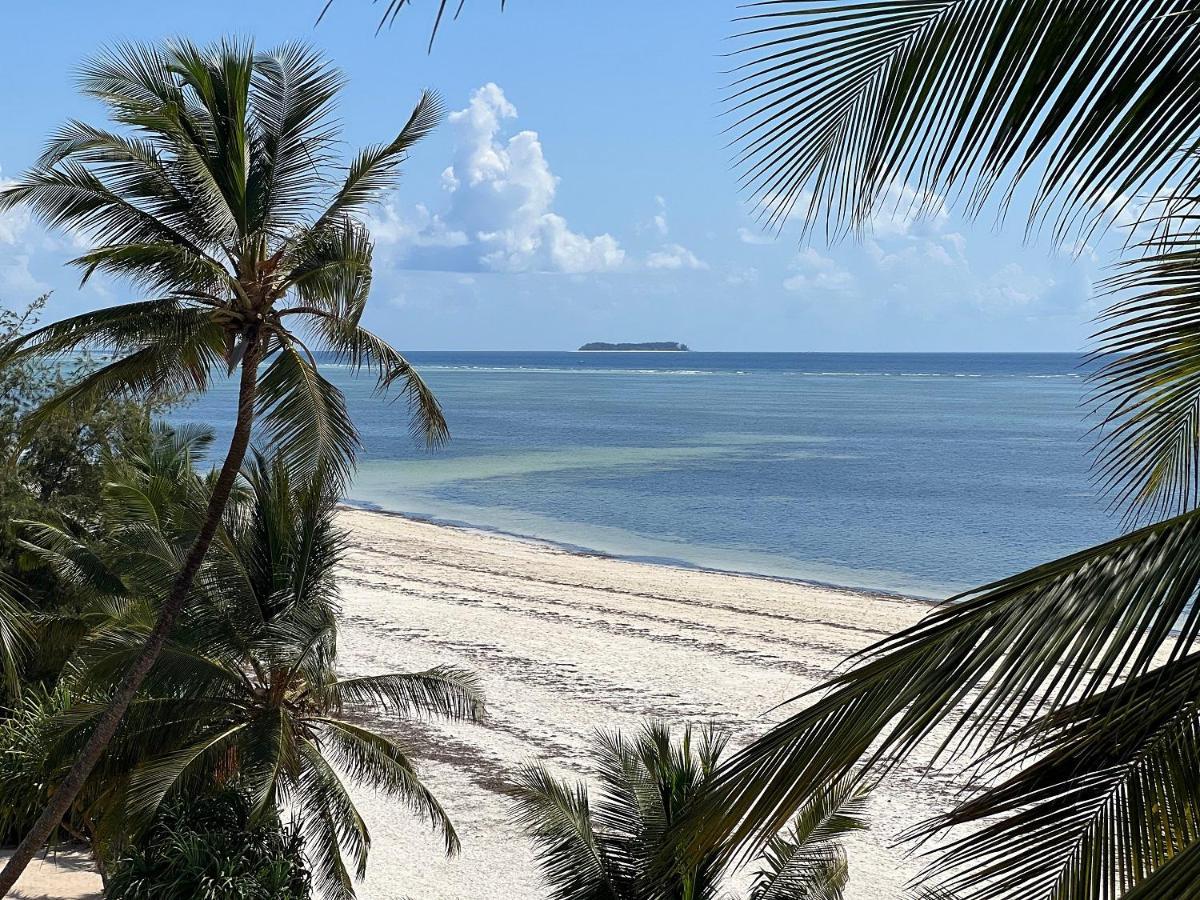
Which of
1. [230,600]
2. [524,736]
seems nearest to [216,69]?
[230,600]

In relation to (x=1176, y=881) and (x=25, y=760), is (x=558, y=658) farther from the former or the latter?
(x=1176, y=881)

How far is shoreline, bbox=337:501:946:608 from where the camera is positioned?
32688 mm

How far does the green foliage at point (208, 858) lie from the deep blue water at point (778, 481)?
83.7ft

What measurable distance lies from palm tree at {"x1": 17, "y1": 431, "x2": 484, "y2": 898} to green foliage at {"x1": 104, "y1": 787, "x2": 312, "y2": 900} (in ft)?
0.83

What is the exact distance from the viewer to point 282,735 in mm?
10922

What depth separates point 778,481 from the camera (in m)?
56.1

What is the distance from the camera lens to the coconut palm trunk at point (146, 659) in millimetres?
10109

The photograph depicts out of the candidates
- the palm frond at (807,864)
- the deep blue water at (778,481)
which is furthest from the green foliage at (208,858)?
the deep blue water at (778,481)

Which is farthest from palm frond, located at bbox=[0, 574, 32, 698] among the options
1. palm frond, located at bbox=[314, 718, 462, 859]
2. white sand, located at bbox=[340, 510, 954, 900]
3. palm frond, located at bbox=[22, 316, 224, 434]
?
white sand, located at bbox=[340, 510, 954, 900]

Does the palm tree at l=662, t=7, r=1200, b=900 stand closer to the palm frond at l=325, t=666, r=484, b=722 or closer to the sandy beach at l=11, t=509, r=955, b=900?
the palm frond at l=325, t=666, r=484, b=722

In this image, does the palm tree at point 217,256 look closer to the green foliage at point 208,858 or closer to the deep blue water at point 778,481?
the green foliage at point 208,858

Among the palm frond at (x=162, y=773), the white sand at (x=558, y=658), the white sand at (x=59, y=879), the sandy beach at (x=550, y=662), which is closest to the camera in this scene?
the palm frond at (x=162, y=773)

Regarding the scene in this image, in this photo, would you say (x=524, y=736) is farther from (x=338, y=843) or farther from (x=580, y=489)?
(x=580, y=489)

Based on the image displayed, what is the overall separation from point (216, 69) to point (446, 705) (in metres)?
6.64
